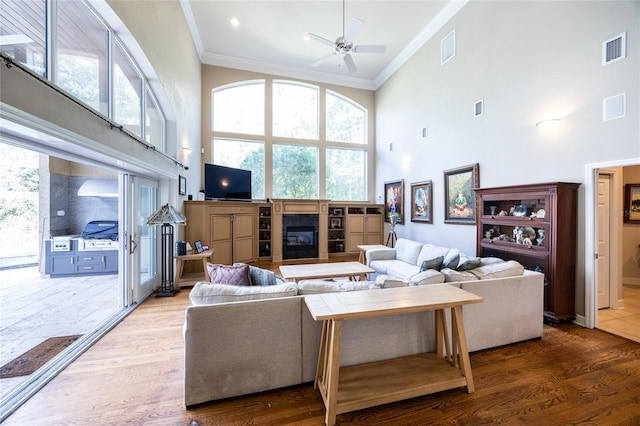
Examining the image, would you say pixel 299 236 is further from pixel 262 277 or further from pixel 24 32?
pixel 24 32

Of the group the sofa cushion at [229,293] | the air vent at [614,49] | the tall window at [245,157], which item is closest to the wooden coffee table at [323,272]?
the sofa cushion at [229,293]

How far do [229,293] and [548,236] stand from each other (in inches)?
143

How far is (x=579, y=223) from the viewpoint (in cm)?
302

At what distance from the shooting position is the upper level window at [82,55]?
82.2 inches

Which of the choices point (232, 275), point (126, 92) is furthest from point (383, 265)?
point (126, 92)

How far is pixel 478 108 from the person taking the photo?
170 inches

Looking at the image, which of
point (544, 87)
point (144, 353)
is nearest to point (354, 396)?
point (144, 353)

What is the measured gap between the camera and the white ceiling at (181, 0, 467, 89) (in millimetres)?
4715

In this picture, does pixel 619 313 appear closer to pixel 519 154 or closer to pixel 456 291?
pixel 519 154

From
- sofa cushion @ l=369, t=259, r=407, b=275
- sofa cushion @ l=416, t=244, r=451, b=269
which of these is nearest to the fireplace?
sofa cushion @ l=369, t=259, r=407, b=275

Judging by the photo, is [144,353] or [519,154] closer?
[144,353]

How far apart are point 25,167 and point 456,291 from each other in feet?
13.8

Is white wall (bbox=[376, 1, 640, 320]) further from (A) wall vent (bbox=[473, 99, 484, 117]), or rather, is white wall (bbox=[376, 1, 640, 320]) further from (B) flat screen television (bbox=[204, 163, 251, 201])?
(B) flat screen television (bbox=[204, 163, 251, 201])

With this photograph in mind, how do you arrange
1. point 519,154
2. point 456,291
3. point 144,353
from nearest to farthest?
1. point 456,291
2. point 144,353
3. point 519,154
